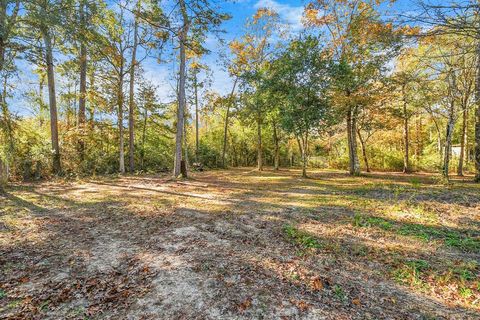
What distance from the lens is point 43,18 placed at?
5.82 meters

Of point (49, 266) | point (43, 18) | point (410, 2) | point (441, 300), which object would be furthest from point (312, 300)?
point (43, 18)

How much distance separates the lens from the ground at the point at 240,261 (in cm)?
244

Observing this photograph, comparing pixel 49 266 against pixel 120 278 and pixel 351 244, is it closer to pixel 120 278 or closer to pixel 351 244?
pixel 120 278

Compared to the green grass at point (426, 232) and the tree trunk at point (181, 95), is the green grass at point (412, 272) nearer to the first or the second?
the green grass at point (426, 232)

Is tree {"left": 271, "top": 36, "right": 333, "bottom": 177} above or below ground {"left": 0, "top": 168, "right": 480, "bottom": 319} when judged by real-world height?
above

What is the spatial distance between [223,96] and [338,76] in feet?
34.0

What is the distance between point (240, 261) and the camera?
11.1 feet

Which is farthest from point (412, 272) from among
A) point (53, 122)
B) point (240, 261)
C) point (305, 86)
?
point (53, 122)

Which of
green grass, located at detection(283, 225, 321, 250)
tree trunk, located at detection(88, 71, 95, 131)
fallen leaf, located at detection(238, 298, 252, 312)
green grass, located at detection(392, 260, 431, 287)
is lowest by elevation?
green grass, located at detection(392, 260, 431, 287)

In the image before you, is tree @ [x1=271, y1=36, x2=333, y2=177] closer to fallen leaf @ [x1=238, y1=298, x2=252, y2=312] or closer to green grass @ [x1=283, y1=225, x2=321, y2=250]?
green grass @ [x1=283, y1=225, x2=321, y2=250]

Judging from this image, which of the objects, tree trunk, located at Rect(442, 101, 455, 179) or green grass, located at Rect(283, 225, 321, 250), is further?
tree trunk, located at Rect(442, 101, 455, 179)

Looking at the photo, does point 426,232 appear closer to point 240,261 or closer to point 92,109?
point 240,261

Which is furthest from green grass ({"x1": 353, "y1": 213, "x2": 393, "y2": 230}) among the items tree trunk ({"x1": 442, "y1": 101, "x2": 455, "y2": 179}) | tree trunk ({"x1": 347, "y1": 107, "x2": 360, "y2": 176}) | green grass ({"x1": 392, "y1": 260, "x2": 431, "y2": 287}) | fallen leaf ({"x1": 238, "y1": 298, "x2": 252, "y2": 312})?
tree trunk ({"x1": 347, "y1": 107, "x2": 360, "y2": 176})

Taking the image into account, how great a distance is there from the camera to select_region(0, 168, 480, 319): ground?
8.01 ft
